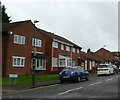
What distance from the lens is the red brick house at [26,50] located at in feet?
138

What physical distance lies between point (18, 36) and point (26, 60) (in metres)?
3.90

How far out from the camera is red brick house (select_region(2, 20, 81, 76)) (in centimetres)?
4195

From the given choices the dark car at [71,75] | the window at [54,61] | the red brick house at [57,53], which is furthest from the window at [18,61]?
the dark car at [71,75]

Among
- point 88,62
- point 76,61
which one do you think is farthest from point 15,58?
point 88,62

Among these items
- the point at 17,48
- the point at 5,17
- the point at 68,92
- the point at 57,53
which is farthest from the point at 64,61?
the point at 68,92

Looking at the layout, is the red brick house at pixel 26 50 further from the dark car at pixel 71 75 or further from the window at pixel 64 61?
the dark car at pixel 71 75

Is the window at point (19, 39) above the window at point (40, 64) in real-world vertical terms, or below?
above

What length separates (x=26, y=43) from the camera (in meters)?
45.5

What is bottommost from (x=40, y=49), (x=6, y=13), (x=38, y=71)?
(x=38, y=71)

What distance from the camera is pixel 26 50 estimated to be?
45438 mm

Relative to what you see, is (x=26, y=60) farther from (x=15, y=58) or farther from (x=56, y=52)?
(x=56, y=52)

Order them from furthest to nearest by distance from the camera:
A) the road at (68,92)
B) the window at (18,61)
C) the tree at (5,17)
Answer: the tree at (5,17) < the window at (18,61) < the road at (68,92)

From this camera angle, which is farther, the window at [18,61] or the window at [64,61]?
the window at [64,61]

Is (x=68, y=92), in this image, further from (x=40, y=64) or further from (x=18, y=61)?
(x=40, y=64)
